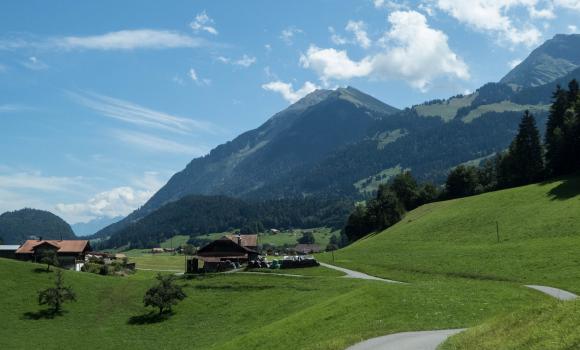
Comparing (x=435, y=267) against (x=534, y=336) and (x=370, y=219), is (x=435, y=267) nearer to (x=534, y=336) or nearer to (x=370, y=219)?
(x=534, y=336)

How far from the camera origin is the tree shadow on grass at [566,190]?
94.7m

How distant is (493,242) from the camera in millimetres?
85062

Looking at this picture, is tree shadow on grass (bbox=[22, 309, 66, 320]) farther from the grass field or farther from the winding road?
the winding road

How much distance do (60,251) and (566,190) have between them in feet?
345

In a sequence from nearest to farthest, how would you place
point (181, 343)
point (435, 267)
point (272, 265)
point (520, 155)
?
1. point (181, 343)
2. point (435, 267)
3. point (272, 265)
4. point (520, 155)

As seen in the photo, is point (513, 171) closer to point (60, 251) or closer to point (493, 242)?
point (493, 242)

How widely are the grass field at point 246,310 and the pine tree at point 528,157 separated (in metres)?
70.6

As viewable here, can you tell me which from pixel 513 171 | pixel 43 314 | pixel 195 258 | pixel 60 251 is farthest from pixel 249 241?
pixel 513 171

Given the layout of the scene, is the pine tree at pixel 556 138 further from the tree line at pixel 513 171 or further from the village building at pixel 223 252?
the village building at pixel 223 252

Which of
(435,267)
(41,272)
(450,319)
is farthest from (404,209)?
(450,319)

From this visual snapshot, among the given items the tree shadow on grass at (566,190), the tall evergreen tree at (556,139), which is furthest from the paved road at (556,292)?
the tall evergreen tree at (556,139)

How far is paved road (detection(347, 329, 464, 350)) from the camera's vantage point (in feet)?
95.9

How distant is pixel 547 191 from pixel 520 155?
1145 inches

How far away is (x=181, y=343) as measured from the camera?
63.0 meters
